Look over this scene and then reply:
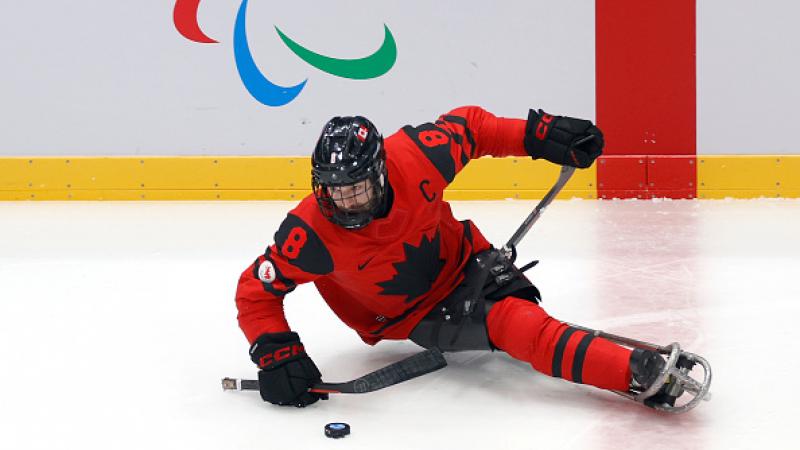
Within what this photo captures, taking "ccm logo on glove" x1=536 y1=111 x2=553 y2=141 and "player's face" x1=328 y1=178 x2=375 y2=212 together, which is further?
"ccm logo on glove" x1=536 y1=111 x2=553 y2=141

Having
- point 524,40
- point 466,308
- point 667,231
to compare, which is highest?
point 524,40

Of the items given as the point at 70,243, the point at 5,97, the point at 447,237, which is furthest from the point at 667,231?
the point at 5,97

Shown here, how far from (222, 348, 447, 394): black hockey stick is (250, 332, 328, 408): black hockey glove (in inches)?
1.8

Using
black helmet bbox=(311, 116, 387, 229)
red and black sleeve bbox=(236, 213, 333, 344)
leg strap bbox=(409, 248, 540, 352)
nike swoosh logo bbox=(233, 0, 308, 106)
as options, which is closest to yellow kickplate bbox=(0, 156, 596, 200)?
nike swoosh logo bbox=(233, 0, 308, 106)

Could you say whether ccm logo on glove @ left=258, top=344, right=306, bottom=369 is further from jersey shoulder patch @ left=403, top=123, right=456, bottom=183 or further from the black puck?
jersey shoulder patch @ left=403, top=123, right=456, bottom=183

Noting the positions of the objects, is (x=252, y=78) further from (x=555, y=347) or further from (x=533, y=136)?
(x=555, y=347)

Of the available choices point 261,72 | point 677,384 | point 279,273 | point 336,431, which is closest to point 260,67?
point 261,72

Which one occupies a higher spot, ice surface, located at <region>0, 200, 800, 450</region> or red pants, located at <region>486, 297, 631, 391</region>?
red pants, located at <region>486, 297, 631, 391</region>

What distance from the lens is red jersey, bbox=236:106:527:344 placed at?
9.34ft

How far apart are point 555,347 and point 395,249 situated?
492mm

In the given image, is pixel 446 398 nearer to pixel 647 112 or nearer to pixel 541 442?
pixel 541 442

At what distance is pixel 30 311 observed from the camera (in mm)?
3986

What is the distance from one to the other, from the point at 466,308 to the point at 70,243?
292 cm

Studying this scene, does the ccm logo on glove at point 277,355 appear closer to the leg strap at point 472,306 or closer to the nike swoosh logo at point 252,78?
the leg strap at point 472,306
